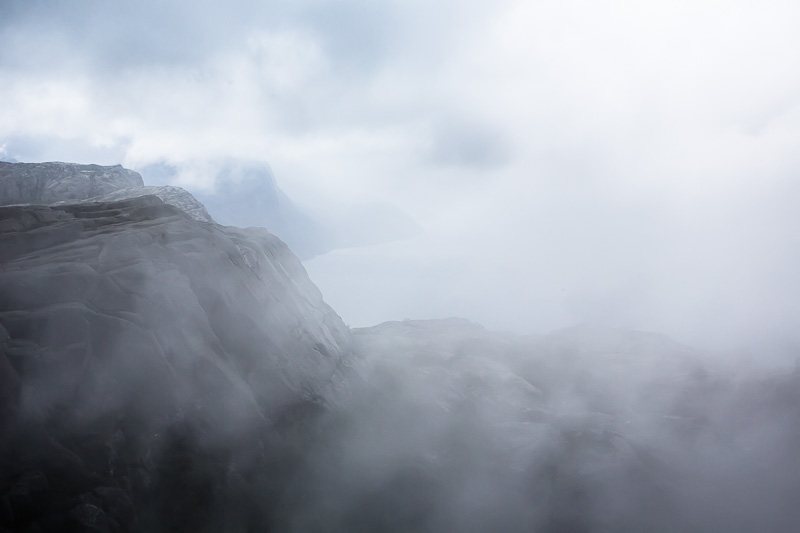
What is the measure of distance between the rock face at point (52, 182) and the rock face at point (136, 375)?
2327cm

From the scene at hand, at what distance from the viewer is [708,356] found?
58906 mm

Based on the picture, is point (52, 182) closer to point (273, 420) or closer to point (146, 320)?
point (146, 320)

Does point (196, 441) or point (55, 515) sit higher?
point (196, 441)

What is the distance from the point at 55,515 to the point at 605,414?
38.9 m

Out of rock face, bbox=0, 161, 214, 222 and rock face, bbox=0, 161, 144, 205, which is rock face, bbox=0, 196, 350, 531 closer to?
rock face, bbox=0, 161, 214, 222

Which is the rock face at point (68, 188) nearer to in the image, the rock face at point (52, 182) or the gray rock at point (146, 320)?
→ the rock face at point (52, 182)

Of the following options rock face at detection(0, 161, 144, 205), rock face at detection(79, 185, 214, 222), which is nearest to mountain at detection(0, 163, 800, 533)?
rock face at detection(0, 161, 144, 205)

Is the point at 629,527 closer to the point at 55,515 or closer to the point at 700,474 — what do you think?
the point at 700,474

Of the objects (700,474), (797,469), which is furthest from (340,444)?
(797,469)

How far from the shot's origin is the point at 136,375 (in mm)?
21109

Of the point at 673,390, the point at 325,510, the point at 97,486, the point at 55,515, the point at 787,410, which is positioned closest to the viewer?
the point at 55,515

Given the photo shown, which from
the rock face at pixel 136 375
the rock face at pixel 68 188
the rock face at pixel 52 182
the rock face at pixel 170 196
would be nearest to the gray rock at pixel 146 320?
the rock face at pixel 136 375

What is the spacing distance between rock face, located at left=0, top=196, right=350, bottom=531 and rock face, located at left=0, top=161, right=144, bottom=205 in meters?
23.3

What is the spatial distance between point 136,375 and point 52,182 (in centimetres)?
4118
